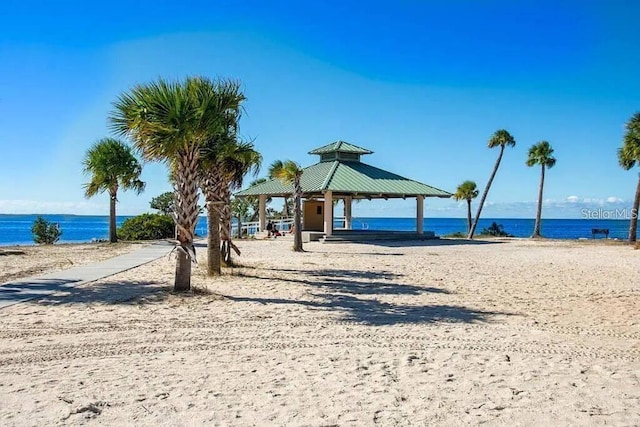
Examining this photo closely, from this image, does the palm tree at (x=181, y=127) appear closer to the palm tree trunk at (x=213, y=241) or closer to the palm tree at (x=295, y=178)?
the palm tree trunk at (x=213, y=241)

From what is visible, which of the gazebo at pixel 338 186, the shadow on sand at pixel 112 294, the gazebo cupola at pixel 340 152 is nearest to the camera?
→ the shadow on sand at pixel 112 294

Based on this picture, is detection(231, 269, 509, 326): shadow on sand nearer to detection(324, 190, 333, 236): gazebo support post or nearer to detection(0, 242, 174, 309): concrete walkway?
detection(0, 242, 174, 309): concrete walkway

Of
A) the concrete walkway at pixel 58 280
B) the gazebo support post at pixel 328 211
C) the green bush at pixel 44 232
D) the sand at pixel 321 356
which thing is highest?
the gazebo support post at pixel 328 211

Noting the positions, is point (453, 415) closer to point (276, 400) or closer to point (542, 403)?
point (542, 403)

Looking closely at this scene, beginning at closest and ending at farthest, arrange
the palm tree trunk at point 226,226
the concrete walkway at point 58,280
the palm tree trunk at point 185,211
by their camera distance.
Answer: the concrete walkway at point 58,280, the palm tree trunk at point 185,211, the palm tree trunk at point 226,226

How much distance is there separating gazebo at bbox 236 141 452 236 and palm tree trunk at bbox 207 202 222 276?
1616cm

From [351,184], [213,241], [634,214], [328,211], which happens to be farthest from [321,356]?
[634,214]

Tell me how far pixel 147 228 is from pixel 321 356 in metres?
30.2

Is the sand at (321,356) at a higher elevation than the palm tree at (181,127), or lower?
lower

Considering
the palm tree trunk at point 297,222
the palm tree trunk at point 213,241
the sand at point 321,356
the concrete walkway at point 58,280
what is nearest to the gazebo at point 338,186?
the palm tree trunk at point 297,222

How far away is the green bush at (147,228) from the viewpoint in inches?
1353

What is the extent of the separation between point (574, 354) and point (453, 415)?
2.74m

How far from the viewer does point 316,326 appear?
7.89 m

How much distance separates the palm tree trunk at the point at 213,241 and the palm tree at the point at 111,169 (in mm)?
16649
